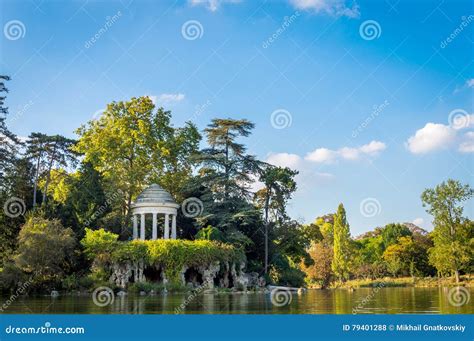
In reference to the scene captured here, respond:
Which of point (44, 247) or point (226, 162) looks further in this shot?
point (226, 162)

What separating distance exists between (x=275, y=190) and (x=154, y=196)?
7.66m

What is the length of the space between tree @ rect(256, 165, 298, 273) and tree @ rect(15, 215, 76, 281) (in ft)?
42.2

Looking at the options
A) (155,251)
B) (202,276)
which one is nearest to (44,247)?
(155,251)

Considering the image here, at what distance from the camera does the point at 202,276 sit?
104 feet

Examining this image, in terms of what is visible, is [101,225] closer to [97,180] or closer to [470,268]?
[97,180]

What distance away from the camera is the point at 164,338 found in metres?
9.70

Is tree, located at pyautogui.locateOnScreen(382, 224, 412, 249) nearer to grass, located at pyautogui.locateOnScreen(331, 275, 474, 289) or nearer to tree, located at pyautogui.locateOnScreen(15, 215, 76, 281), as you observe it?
grass, located at pyautogui.locateOnScreen(331, 275, 474, 289)

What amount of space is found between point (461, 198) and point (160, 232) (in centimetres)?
2164

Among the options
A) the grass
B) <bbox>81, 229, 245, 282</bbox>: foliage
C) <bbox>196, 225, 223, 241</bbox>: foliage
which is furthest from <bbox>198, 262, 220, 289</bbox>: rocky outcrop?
the grass

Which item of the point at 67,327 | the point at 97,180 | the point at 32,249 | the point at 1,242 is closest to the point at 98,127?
the point at 97,180

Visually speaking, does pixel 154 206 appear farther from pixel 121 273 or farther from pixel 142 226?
pixel 121 273

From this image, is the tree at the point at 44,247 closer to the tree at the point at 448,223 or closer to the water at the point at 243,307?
the water at the point at 243,307

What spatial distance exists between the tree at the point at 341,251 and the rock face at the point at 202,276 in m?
14.2

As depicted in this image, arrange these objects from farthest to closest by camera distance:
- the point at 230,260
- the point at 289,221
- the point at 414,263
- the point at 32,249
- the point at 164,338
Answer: the point at 414,263
the point at 289,221
the point at 230,260
the point at 32,249
the point at 164,338
